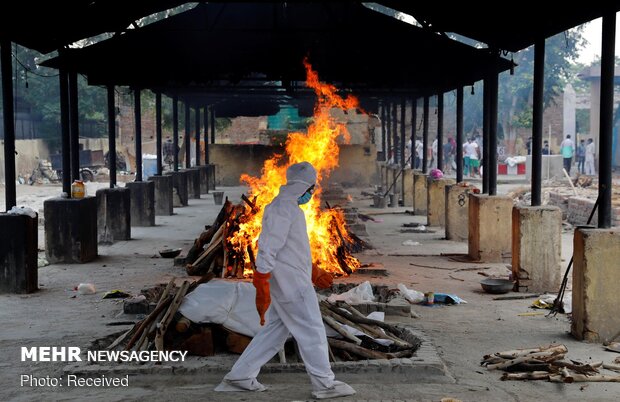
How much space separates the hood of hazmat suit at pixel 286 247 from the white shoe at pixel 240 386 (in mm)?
810

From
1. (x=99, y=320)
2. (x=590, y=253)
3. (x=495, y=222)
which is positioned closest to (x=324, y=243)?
(x=495, y=222)

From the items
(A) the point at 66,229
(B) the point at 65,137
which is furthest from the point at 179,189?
(A) the point at 66,229

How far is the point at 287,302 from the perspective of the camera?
7602 mm

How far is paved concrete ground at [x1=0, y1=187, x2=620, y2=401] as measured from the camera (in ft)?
25.8

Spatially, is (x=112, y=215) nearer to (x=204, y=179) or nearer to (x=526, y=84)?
(x=204, y=179)

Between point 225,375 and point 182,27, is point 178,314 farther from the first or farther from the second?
point 182,27

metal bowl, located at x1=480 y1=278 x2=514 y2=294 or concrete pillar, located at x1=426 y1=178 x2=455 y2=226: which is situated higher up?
concrete pillar, located at x1=426 y1=178 x2=455 y2=226

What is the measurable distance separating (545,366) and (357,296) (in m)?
3.62

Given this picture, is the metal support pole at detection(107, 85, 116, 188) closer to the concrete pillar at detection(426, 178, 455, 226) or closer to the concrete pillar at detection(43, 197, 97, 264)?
the concrete pillar at detection(43, 197, 97, 264)

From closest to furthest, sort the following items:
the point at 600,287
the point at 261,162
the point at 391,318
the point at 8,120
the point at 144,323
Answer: the point at 144,323
the point at 600,287
the point at 391,318
the point at 8,120
the point at 261,162

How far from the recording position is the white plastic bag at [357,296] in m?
11.6

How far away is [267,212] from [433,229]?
1564 centimetres

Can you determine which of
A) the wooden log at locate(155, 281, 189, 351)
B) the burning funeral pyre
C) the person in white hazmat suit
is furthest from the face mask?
the burning funeral pyre

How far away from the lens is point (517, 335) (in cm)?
1030
